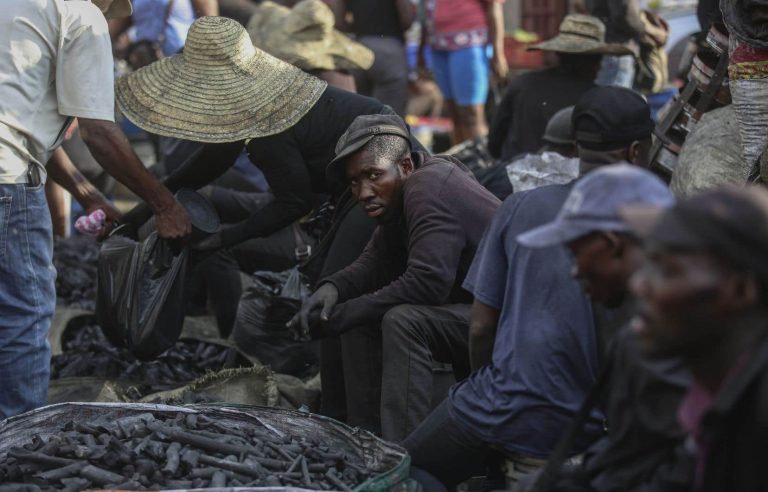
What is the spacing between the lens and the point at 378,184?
17.1ft

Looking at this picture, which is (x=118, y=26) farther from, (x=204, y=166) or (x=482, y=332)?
(x=482, y=332)

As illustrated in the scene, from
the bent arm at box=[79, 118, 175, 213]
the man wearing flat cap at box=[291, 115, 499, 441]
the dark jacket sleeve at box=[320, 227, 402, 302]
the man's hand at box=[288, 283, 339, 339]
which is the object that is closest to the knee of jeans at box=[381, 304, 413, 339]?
the man wearing flat cap at box=[291, 115, 499, 441]

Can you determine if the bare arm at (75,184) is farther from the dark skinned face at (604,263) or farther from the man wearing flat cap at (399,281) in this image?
the dark skinned face at (604,263)

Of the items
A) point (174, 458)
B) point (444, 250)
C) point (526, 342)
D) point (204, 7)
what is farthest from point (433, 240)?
point (204, 7)

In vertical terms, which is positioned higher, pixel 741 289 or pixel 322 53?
pixel 741 289

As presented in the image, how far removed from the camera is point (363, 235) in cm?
578

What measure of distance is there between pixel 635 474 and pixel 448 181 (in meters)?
2.15

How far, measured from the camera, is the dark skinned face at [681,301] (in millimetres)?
2588

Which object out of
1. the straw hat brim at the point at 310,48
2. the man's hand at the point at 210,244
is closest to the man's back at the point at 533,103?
the straw hat brim at the point at 310,48

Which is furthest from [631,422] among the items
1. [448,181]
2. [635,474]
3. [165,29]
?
[165,29]

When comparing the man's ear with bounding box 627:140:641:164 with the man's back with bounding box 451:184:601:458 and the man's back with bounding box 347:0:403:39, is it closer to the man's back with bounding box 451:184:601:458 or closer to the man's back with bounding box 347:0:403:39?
the man's back with bounding box 451:184:601:458

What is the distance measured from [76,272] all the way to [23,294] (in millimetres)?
3137

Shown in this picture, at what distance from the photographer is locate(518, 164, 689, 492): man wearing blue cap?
3.03m

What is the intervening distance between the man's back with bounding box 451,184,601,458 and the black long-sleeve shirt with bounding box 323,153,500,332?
702 millimetres
